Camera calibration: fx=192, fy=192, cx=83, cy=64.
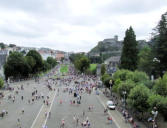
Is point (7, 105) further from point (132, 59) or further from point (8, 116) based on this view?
point (132, 59)

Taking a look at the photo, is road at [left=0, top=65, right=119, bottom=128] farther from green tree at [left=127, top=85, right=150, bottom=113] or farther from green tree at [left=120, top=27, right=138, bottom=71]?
green tree at [left=120, top=27, right=138, bottom=71]

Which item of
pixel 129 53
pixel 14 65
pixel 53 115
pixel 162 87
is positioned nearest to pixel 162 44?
pixel 129 53

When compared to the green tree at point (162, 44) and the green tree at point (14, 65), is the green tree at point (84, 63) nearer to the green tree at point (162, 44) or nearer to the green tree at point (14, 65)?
the green tree at point (14, 65)

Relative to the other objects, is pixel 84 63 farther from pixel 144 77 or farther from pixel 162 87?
pixel 162 87

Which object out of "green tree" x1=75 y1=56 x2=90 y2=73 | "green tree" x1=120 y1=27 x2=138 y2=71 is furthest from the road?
"green tree" x1=75 y1=56 x2=90 y2=73

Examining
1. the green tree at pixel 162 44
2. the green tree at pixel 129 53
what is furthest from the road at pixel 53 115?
the green tree at pixel 129 53
